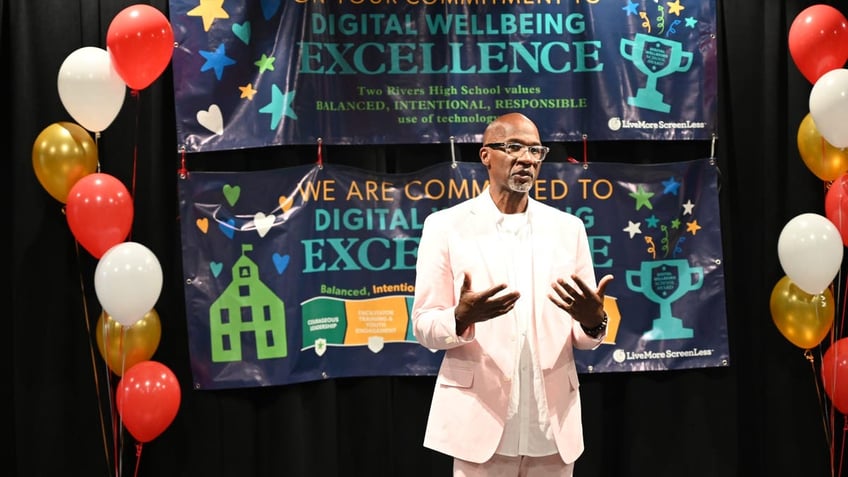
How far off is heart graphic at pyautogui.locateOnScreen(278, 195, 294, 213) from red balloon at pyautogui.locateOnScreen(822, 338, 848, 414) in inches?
95.9

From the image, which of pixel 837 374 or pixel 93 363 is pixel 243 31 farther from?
pixel 837 374

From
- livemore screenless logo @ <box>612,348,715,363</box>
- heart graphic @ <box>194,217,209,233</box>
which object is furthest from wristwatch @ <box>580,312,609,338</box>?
heart graphic @ <box>194,217,209,233</box>

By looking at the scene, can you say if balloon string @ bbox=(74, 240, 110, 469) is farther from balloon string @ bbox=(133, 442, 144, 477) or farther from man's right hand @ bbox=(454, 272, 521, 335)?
man's right hand @ bbox=(454, 272, 521, 335)

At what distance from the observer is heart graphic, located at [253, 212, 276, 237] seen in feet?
13.6

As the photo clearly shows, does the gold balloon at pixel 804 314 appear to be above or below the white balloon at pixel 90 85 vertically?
below

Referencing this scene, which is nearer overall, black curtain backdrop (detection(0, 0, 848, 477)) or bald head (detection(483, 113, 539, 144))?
bald head (detection(483, 113, 539, 144))

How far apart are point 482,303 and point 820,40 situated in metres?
2.27

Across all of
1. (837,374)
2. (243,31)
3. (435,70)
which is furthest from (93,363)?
(837,374)

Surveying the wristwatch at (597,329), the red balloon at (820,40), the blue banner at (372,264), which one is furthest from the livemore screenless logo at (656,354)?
the wristwatch at (597,329)

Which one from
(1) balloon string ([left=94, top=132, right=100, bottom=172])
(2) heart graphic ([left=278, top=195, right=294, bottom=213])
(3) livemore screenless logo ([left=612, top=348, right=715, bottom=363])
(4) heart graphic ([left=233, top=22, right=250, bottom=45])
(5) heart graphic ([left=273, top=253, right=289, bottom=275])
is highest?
(4) heart graphic ([left=233, top=22, right=250, bottom=45])

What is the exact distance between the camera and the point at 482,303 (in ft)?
8.27

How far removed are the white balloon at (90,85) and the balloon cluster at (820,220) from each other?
2.78 metres

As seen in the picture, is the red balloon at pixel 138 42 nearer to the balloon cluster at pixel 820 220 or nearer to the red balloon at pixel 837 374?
the balloon cluster at pixel 820 220

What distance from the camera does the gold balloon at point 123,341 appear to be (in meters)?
3.73
